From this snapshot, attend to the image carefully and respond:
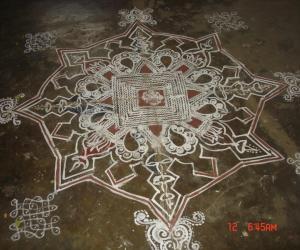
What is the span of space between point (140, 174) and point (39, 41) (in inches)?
55.1

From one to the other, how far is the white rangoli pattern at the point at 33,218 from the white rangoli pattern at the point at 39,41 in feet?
4.03

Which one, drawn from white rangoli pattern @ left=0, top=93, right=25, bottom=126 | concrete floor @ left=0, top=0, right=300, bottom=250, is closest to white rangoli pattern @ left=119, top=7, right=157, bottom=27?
concrete floor @ left=0, top=0, right=300, bottom=250

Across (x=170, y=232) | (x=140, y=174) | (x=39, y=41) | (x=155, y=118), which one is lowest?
(x=170, y=232)

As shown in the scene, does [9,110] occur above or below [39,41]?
below

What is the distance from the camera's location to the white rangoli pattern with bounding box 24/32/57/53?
2.48 metres

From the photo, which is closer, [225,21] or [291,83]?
[291,83]

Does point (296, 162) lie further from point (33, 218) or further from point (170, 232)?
point (33, 218)

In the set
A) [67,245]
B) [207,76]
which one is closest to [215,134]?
[207,76]

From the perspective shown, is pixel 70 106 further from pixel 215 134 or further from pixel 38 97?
pixel 215 134

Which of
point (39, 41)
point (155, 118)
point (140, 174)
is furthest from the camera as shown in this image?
point (39, 41)

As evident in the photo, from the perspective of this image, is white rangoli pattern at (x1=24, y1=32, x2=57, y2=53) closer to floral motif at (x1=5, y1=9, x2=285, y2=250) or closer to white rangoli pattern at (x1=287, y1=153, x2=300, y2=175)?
floral motif at (x1=5, y1=9, x2=285, y2=250)

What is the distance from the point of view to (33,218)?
68.0 inches

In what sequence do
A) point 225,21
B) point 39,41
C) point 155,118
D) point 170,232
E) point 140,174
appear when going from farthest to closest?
point 225,21 < point 39,41 < point 155,118 < point 140,174 < point 170,232
